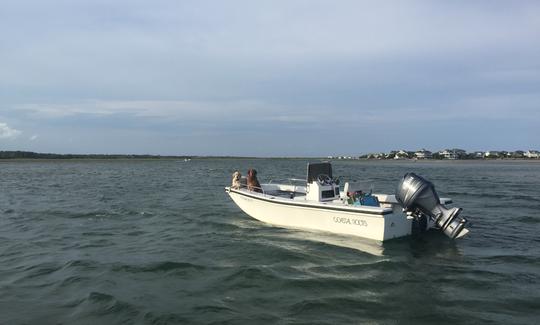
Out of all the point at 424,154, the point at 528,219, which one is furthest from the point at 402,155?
the point at 528,219

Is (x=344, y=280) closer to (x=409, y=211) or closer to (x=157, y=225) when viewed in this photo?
(x=409, y=211)

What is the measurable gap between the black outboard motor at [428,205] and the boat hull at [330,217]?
0.47 metres

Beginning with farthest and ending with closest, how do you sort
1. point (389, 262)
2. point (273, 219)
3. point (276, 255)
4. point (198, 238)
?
point (273, 219), point (198, 238), point (276, 255), point (389, 262)

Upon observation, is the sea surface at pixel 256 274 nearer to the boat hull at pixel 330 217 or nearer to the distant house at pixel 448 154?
the boat hull at pixel 330 217

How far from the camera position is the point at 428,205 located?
1152cm

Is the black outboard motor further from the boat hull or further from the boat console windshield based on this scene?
the boat console windshield

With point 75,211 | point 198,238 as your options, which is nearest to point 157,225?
point 198,238

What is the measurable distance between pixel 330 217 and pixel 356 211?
968 millimetres

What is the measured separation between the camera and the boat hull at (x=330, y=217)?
1104cm

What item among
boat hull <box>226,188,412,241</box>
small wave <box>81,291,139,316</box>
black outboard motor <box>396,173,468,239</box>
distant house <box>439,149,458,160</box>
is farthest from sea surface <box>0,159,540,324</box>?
distant house <box>439,149,458,160</box>

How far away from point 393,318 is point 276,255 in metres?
4.23

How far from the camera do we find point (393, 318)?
6.79 meters

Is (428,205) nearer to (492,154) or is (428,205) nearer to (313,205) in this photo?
(313,205)

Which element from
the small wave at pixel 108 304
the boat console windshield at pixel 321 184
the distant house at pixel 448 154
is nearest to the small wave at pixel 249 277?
the small wave at pixel 108 304
